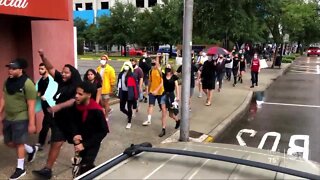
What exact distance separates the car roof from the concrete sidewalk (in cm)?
353

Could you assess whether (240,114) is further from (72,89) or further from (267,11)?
(72,89)

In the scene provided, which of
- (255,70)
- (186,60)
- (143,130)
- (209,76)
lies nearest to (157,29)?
(255,70)

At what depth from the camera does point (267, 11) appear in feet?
46.4

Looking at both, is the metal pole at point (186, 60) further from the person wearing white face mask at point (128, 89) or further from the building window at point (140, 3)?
the building window at point (140, 3)

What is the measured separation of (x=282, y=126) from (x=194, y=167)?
27.9 feet

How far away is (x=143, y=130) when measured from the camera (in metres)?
8.82

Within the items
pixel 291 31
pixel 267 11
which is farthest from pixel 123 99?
pixel 291 31

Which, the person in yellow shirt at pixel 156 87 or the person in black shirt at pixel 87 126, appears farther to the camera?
the person in yellow shirt at pixel 156 87

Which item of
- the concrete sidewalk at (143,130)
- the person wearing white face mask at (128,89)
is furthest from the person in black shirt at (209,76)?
the person wearing white face mask at (128,89)

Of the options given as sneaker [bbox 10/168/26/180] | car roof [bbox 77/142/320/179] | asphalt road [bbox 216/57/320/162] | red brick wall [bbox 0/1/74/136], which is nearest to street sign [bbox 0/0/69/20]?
red brick wall [bbox 0/1/74/136]

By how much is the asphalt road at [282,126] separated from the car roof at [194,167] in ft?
15.4

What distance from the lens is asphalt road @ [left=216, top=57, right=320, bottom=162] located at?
8.17 m

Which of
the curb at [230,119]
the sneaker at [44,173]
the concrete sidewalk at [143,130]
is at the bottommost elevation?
the curb at [230,119]

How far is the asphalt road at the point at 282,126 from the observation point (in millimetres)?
8172
